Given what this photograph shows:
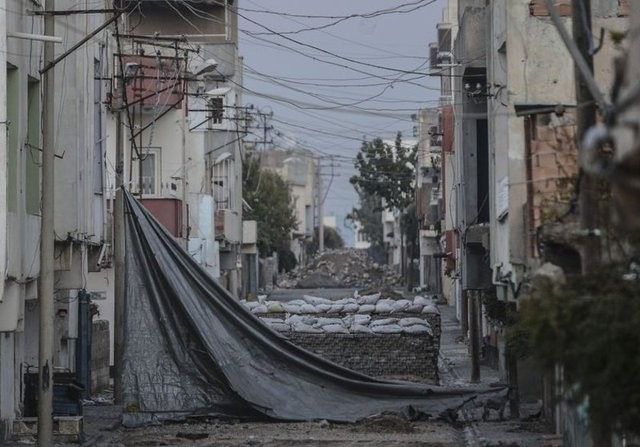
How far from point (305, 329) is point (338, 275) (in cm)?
7931

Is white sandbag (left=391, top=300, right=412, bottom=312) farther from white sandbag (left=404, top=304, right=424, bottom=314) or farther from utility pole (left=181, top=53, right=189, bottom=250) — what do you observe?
utility pole (left=181, top=53, right=189, bottom=250)

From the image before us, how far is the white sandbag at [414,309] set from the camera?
127 feet

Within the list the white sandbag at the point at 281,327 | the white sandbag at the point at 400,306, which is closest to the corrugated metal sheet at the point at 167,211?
the white sandbag at the point at 400,306

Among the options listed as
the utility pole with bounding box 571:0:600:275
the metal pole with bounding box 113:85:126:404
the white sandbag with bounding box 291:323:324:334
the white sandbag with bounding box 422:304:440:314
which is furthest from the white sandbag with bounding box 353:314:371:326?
the utility pole with bounding box 571:0:600:275

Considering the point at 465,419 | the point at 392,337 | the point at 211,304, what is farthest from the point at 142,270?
the point at 392,337

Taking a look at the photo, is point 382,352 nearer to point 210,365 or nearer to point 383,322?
point 383,322

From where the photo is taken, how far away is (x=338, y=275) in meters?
114

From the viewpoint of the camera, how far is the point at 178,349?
87.3 ft

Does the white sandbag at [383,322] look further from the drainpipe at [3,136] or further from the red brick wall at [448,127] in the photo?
the drainpipe at [3,136]

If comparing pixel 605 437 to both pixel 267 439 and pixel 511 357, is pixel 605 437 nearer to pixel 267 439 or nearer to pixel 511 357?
pixel 267 439

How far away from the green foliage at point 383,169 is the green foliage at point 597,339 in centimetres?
8666

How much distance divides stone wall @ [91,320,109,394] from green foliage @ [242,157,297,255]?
52.4 meters

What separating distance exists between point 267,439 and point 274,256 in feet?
296

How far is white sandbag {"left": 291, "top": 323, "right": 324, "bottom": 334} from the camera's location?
34812mm
